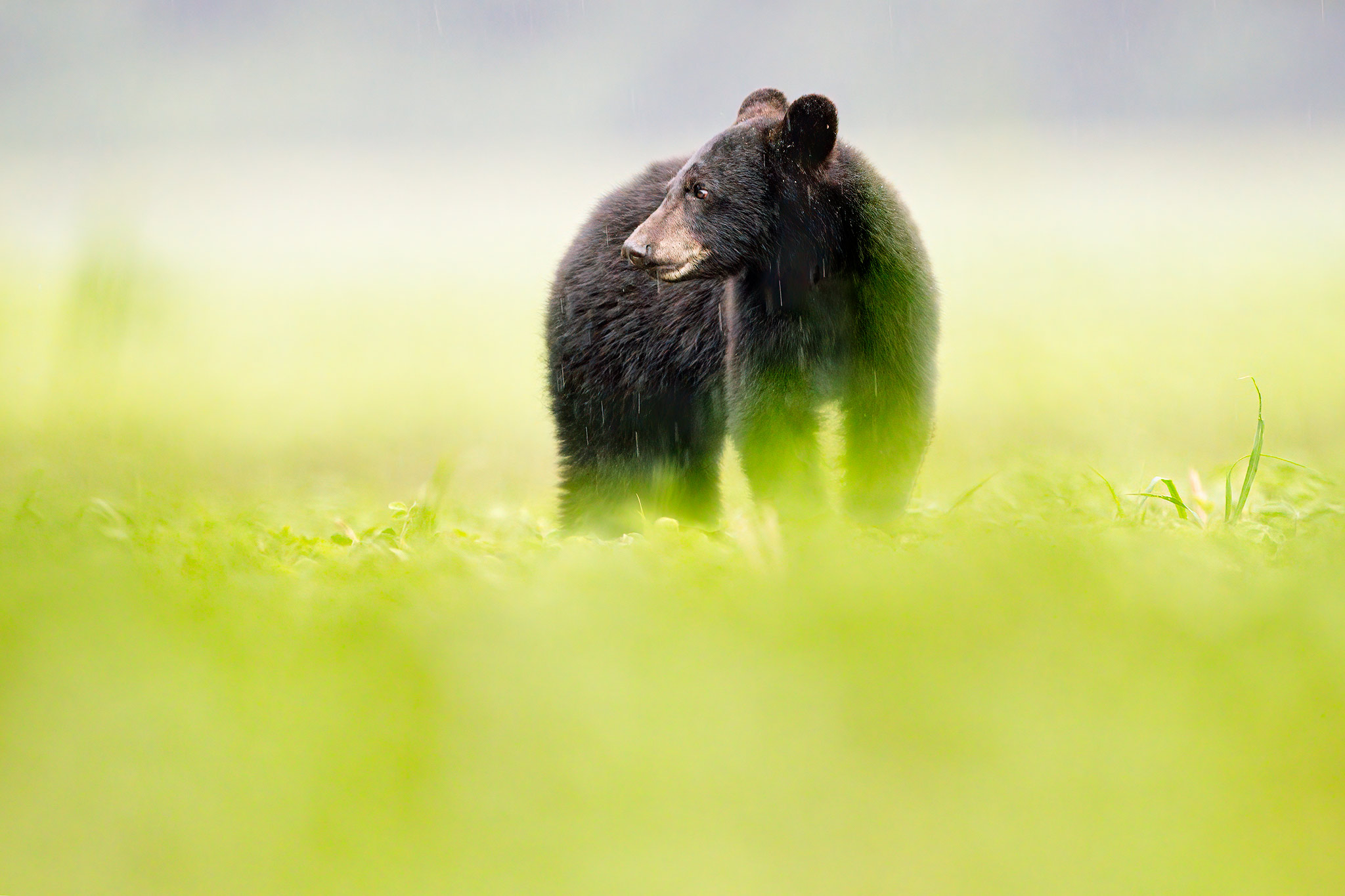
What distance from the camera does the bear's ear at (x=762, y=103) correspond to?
3.17m

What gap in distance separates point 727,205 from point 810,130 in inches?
12.8

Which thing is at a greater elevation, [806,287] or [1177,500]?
[806,287]

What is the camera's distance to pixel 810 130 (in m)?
2.82

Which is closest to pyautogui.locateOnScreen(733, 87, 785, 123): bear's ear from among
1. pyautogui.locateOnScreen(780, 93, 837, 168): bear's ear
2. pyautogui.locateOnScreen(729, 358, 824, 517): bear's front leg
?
pyautogui.locateOnScreen(780, 93, 837, 168): bear's ear

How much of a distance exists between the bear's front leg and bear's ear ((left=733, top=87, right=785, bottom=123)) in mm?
855

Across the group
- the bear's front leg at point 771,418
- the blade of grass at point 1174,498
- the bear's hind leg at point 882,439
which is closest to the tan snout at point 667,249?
the bear's front leg at point 771,418

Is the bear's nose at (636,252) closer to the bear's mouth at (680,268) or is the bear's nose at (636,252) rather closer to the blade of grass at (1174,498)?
the bear's mouth at (680,268)

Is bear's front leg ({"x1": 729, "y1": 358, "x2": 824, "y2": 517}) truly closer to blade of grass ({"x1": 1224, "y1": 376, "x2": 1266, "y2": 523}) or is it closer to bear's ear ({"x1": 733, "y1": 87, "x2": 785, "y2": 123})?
bear's ear ({"x1": 733, "y1": 87, "x2": 785, "y2": 123})

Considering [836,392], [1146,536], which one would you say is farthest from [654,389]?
[1146,536]

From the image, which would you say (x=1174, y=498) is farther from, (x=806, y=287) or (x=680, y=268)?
(x=680, y=268)

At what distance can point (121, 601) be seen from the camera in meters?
0.80

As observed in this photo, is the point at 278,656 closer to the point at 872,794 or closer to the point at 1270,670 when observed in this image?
the point at 872,794

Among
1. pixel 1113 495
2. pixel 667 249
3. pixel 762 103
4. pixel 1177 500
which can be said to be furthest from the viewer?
pixel 762 103

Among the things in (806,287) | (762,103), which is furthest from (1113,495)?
(762,103)
